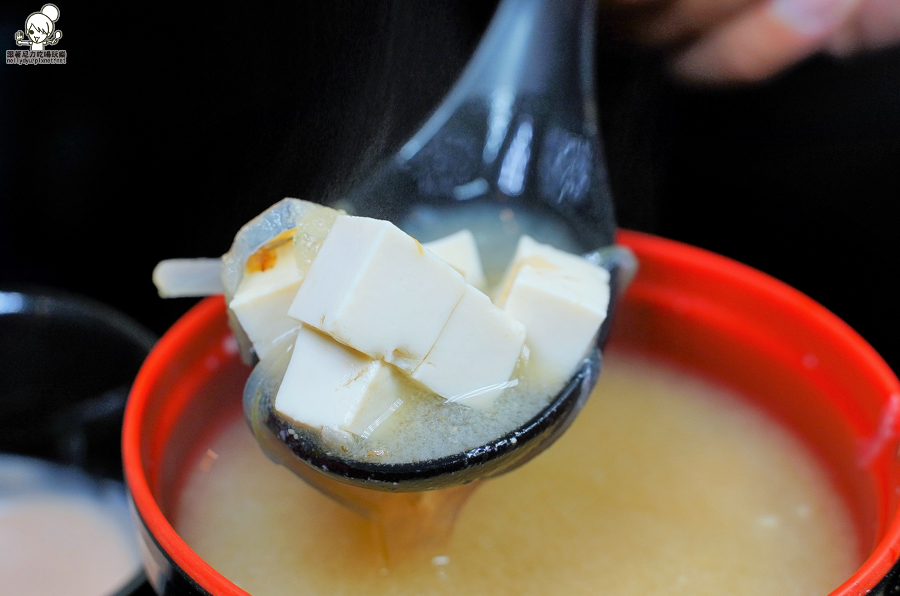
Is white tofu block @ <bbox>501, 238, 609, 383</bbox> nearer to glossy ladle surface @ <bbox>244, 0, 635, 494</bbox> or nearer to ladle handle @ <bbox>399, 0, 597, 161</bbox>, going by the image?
glossy ladle surface @ <bbox>244, 0, 635, 494</bbox>

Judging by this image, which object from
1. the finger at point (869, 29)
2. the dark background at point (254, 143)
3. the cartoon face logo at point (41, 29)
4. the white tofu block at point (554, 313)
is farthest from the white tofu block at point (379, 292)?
the finger at point (869, 29)

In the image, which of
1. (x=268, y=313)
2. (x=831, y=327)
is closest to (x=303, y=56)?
(x=268, y=313)

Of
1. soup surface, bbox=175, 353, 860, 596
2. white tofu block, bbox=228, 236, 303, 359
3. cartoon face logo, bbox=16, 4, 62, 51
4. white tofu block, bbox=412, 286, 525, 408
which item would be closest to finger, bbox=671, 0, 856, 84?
soup surface, bbox=175, 353, 860, 596

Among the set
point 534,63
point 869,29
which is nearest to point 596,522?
point 534,63

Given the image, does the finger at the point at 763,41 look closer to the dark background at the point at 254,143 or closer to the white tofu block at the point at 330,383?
the dark background at the point at 254,143

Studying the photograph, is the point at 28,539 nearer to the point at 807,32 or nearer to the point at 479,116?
the point at 479,116

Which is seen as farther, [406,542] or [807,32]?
[807,32]
